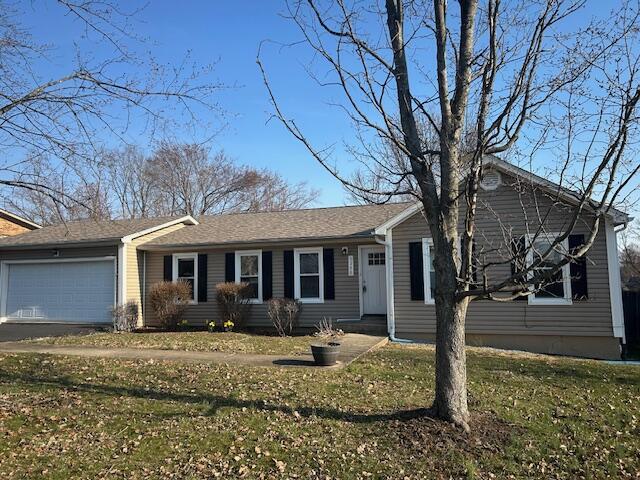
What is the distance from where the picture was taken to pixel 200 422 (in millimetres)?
5547

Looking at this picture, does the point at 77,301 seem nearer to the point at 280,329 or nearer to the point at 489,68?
the point at 280,329

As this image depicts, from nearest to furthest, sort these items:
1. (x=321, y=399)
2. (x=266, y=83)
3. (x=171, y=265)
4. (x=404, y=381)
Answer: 1. (x=266, y=83)
2. (x=321, y=399)
3. (x=404, y=381)
4. (x=171, y=265)

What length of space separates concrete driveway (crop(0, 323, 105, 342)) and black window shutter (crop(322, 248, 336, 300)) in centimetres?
709

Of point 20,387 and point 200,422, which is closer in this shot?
point 200,422

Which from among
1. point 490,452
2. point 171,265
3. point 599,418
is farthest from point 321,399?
point 171,265

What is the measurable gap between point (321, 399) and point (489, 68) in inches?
172

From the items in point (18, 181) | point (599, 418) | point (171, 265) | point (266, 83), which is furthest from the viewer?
point (171, 265)

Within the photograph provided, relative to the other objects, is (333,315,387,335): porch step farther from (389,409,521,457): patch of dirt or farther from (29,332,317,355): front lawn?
(389,409,521,457): patch of dirt

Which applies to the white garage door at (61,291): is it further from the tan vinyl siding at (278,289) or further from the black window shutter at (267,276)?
the black window shutter at (267,276)

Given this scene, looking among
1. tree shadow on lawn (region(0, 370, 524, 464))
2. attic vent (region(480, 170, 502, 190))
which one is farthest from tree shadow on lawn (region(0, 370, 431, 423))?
attic vent (region(480, 170, 502, 190))

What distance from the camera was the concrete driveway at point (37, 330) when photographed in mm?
14153

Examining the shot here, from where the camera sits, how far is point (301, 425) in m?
5.49

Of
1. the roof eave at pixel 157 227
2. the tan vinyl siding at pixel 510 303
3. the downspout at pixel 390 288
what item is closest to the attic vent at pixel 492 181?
the tan vinyl siding at pixel 510 303

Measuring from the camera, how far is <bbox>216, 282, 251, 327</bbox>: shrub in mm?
14961
